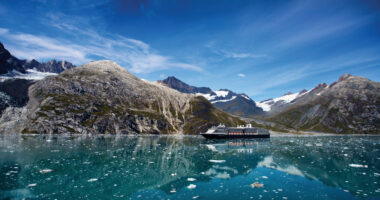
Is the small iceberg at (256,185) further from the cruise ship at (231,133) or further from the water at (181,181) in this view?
the cruise ship at (231,133)

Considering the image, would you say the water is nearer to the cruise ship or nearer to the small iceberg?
the small iceberg

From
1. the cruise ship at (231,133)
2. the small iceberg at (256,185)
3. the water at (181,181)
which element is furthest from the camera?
the cruise ship at (231,133)

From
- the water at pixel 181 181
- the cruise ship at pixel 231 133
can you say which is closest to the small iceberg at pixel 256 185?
the water at pixel 181 181

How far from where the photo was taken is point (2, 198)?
64.3 ft

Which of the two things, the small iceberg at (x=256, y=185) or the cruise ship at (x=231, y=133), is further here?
the cruise ship at (x=231, y=133)

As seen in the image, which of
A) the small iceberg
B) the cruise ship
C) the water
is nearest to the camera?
the water

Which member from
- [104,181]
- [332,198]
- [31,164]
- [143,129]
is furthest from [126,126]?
[332,198]

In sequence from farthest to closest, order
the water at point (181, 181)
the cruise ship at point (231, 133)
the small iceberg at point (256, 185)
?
the cruise ship at point (231, 133), the small iceberg at point (256, 185), the water at point (181, 181)

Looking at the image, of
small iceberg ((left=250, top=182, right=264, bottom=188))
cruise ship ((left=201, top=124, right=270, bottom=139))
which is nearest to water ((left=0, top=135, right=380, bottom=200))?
small iceberg ((left=250, top=182, right=264, bottom=188))

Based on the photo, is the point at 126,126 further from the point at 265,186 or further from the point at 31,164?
the point at 265,186

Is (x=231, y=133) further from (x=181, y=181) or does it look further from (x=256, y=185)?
(x=256, y=185)

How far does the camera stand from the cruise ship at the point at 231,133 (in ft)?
413

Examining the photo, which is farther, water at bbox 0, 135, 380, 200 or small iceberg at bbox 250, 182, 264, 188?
small iceberg at bbox 250, 182, 264, 188

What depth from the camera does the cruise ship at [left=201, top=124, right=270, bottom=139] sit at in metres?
126
